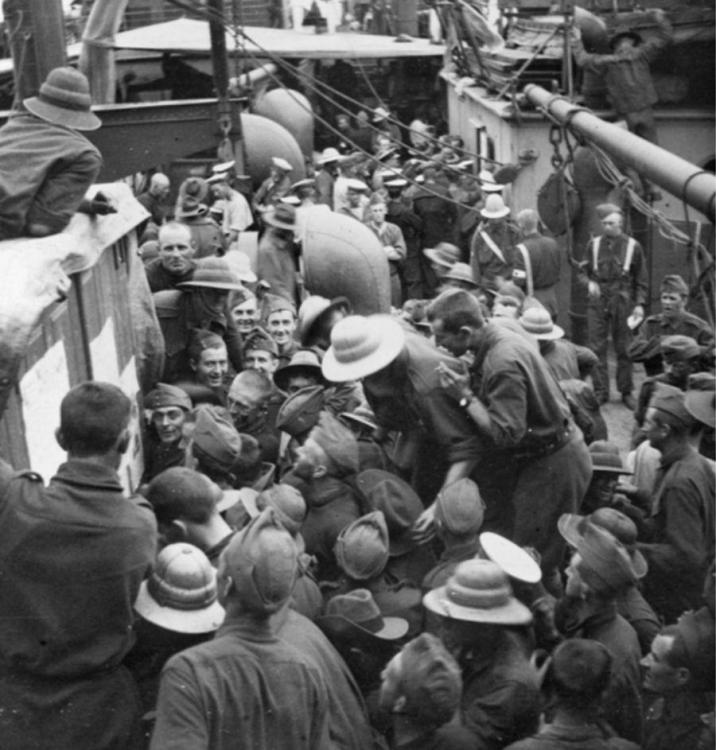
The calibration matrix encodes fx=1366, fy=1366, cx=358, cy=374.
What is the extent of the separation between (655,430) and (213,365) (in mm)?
2847

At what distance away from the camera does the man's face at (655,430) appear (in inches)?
253

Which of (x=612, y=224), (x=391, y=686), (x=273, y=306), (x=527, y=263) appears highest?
(x=391, y=686)

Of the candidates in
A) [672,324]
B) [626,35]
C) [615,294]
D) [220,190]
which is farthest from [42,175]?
[626,35]

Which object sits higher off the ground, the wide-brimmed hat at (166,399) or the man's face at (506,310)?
the wide-brimmed hat at (166,399)

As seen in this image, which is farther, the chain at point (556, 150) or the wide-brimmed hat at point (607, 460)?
the chain at point (556, 150)

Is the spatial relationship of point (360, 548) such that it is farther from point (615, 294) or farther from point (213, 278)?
point (615, 294)

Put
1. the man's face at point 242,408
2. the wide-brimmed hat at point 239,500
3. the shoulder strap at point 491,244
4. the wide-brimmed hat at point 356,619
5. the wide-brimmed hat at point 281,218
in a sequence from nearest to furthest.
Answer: the wide-brimmed hat at point 356,619 → the wide-brimmed hat at point 239,500 → the man's face at point 242,408 → the wide-brimmed hat at point 281,218 → the shoulder strap at point 491,244

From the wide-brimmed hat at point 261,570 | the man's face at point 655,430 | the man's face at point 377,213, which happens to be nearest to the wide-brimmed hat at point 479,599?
the wide-brimmed hat at point 261,570

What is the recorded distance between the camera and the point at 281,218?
483 inches

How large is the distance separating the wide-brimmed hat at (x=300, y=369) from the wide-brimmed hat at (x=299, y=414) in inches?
24.3

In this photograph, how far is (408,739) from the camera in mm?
4188

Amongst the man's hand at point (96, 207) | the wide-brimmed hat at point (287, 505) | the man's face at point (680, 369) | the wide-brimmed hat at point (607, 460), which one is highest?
the man's hand at point (96, 207)

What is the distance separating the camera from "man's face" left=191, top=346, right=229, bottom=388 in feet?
26.7

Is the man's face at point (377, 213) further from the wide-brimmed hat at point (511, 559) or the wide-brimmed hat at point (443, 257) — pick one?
the wide-brimmed hat at point (511, 559)
